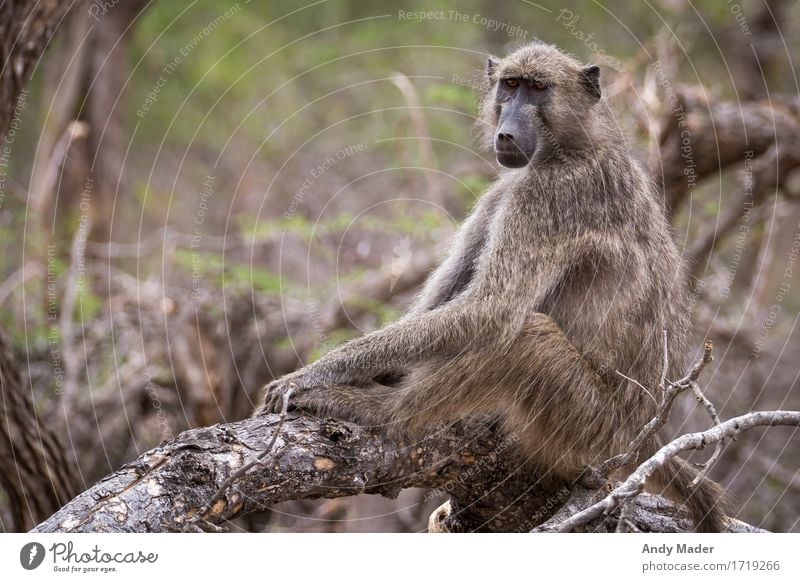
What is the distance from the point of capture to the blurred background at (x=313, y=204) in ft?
23.9

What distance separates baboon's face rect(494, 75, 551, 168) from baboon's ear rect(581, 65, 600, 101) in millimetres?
242

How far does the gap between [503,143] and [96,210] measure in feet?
22.8

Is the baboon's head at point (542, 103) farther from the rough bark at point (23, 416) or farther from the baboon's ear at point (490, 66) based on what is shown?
the rough bark at point (23, 416)

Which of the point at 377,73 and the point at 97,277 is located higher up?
the point at 377,73

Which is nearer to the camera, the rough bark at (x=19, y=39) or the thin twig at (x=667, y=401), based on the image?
the thin twig at (x=667, y=401)

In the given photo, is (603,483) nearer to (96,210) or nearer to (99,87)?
(96,210)

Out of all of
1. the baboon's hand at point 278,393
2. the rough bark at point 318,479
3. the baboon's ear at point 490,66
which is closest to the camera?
the rough bark at point 318,479

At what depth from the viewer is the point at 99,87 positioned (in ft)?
36.2

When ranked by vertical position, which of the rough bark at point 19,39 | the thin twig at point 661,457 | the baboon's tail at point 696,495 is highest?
the rough bark at point 19,39

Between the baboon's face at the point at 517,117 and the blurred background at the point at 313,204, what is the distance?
115cm

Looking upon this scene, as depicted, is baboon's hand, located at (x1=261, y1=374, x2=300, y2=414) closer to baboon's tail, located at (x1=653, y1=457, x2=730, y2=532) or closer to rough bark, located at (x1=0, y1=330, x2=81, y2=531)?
rough bark, located at (x1=0, y1=330, x2=81, y2=531)

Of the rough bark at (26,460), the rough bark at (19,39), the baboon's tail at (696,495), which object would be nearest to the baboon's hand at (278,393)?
the rough bark at (26,460)

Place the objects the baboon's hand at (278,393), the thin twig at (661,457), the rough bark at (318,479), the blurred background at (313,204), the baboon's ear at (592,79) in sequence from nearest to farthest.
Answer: the thin twig at (661,457) → the rough bark at (318,479) → the baboon's hand at (278,393) → the baboon's ear at (592,79) → the blurred background at (313,204)
